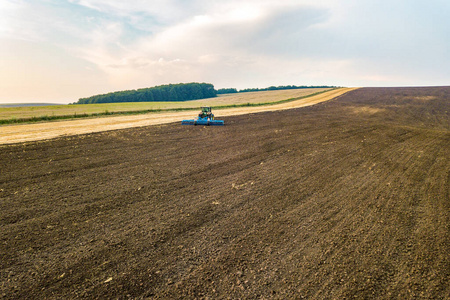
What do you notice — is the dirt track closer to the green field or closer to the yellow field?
the green field

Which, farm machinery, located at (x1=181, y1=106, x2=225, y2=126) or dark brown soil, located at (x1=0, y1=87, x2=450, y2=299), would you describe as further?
farm machinery, located at (x1=181, y1=106, x2=225, y2=126)

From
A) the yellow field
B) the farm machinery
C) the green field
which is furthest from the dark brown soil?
the yellow field

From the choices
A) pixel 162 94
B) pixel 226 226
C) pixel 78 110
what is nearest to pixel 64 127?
pixel 78 110

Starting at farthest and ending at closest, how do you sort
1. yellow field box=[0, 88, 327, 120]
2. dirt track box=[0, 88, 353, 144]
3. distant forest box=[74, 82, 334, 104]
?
distant forest box=[74, 82, 334, 104] → yellow field box=[0, 88, 327, 120] → dirt track box=[0, 88, 353, 144]

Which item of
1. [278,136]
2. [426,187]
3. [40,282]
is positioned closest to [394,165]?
[426,187]

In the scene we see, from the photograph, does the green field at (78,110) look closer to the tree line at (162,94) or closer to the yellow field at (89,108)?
the yellow field at (89,108)

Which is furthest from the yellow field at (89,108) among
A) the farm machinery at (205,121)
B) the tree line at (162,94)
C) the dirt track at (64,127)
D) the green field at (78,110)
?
the tree line at (162,94)

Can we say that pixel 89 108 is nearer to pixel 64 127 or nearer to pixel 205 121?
pixel 64 127
